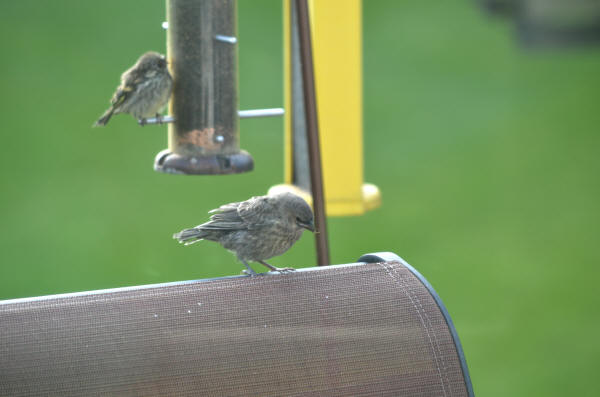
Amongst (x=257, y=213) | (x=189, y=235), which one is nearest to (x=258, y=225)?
(x=257, y=213)

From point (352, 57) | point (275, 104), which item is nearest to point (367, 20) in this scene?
point (275, 104)

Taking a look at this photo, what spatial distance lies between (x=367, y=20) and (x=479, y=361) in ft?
11.9

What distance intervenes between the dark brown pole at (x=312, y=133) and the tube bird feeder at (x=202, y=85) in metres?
0.51

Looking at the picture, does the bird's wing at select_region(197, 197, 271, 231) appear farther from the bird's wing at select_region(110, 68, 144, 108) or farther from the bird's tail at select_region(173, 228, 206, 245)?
the bird's wing at select_region(110, 68, 144, 108)

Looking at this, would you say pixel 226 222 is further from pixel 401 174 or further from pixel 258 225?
pixel 401 174

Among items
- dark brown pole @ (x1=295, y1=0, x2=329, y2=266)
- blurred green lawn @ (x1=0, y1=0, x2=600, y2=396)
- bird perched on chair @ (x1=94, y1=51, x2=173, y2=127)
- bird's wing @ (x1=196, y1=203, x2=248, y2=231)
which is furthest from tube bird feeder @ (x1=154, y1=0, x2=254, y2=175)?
blurred green lawn @ (x1=0, y1=0, x2=600, y2=396)

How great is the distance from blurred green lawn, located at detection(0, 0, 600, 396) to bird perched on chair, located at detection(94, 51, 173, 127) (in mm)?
2424

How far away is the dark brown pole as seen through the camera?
2455 mm

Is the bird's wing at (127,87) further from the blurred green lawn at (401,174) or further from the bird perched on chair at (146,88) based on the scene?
the blurred green lawn at (401,174)

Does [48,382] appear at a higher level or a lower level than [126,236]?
higher

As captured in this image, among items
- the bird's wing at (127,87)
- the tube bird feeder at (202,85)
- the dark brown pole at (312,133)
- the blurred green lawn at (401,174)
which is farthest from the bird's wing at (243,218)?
the blurred green lawn at (401,174)

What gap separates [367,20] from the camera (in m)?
7.92

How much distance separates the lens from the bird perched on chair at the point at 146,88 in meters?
2.86

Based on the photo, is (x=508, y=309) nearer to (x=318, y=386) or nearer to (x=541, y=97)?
(x=541, y=97)
